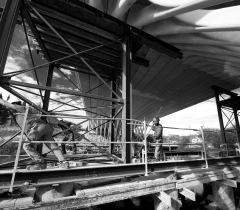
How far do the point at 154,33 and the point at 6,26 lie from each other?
469 centimetres

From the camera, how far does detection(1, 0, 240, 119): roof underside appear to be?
176 inches

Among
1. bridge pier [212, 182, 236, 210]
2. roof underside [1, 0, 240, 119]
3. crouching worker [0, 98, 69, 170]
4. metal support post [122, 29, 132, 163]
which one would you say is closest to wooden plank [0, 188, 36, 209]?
crouching worker [0, 98, 69, 170]

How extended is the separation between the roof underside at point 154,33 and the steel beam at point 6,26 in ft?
2.40

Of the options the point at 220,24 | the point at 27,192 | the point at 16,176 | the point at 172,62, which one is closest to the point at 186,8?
the point at 220,24

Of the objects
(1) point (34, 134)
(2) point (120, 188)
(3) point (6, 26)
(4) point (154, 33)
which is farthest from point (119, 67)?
(2) point (120, 188)

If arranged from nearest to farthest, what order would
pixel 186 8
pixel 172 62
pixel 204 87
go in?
pixel 186 8, pixel 172 62, pixel 204 87

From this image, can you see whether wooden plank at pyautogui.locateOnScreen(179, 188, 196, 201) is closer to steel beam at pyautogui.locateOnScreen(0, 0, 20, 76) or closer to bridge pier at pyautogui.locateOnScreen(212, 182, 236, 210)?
bridge pier at pyautogui.locateOnScreen(212, 182, 236, 210)

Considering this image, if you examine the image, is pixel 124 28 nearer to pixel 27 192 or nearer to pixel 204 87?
pixel 27 192

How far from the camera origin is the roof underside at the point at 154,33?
4.48m

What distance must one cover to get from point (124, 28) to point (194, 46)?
319 centimetres

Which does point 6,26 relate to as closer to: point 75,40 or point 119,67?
point 75,40

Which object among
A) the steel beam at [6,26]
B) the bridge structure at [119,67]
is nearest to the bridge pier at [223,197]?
the bridge structure at [119,67]

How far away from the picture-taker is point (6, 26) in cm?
357

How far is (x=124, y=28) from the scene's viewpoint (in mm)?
5195
